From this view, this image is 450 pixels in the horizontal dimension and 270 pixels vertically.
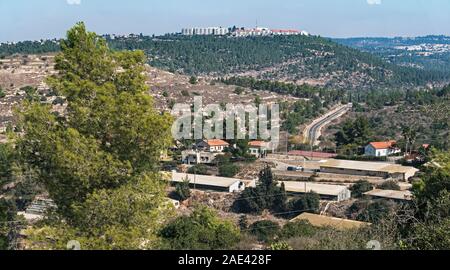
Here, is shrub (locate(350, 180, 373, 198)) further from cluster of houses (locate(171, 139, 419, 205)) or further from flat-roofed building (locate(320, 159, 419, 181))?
flat-roofed building (locate(320, 159, 419, 181))

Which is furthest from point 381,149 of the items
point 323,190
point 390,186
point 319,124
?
point 319,124

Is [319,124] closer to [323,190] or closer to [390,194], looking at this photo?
[323,190]

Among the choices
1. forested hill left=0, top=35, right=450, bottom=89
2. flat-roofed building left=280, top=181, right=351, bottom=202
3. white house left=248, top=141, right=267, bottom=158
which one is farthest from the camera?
forested hill left=0, top=35, right=450, bottom=89

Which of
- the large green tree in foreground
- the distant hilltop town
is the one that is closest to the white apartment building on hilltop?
the distant hilltop town

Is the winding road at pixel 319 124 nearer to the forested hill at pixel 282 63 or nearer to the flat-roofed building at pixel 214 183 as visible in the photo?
the flat-roofed building at pixel 214 183

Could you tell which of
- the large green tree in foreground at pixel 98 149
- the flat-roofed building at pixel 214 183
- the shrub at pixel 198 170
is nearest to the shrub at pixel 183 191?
the flat-roofed building at pixel 214 183

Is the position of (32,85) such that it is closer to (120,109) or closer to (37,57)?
(37,57)
